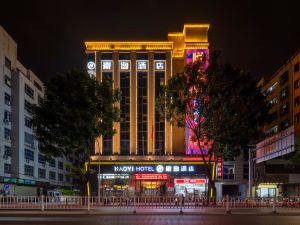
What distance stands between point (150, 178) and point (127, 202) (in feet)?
103

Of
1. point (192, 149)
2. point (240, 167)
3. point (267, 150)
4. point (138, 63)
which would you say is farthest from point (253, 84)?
point (138, 63)

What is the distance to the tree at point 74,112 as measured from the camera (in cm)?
4288

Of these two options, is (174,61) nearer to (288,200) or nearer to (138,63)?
(138,63)

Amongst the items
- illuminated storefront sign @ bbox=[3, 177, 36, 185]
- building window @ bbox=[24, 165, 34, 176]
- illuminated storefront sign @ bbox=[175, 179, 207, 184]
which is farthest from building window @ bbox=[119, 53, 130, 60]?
illuminated storefront sign @ bbox=[175, 179, 207, 184]

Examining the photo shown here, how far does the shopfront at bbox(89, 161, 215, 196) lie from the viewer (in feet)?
214

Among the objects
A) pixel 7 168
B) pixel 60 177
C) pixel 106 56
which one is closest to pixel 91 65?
pixel 106 56

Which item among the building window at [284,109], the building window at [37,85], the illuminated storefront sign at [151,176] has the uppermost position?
the building window at [37,85]

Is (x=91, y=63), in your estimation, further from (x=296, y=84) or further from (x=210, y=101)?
(x=210, y=101)

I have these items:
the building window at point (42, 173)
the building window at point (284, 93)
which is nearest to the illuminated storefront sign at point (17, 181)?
the building window at point (42, 173)

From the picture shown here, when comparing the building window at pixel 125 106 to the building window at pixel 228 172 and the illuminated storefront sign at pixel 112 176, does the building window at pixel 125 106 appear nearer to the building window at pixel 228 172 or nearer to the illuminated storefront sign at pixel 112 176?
the building window at pixel 228 172

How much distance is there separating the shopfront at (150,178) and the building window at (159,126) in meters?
20.8

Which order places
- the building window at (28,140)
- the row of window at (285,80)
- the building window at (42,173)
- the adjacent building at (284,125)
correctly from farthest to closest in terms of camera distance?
the building window at (42,173) → the building window at (28,140) → the row of window at (285,80) → the adjacent building at (284,125)

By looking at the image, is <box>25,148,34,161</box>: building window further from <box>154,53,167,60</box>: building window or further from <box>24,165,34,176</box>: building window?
<box>154,53,167,60</box>: building window

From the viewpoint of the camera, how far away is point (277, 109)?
3551 inches
